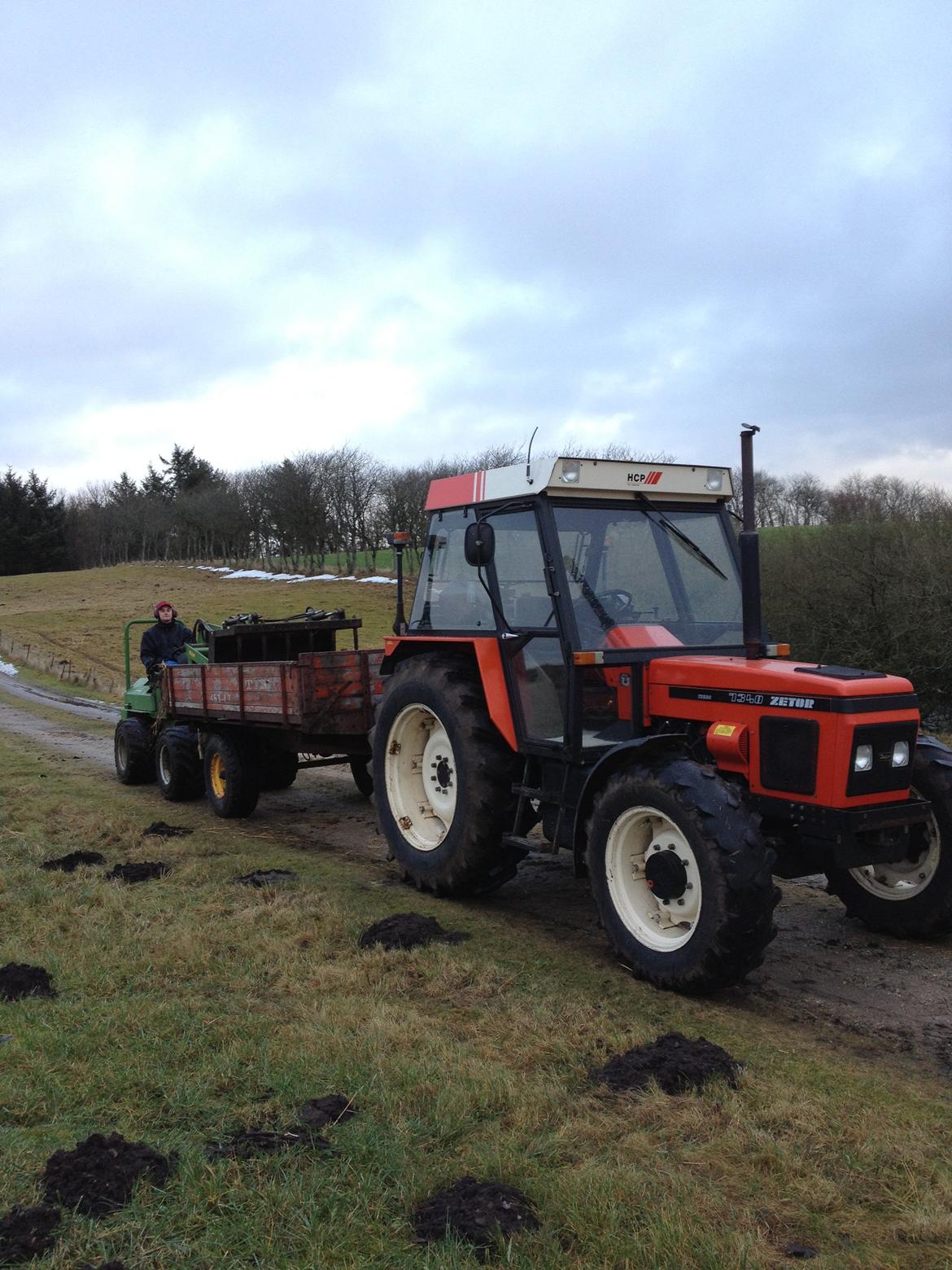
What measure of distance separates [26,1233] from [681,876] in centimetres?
287

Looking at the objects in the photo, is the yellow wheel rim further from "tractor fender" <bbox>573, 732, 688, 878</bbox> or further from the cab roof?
"tractor fender" <bbox>573, 732, 688, 878</bbox>

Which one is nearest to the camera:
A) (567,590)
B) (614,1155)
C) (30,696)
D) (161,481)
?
(614,1155)

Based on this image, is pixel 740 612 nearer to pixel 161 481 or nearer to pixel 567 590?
pixel 567 590

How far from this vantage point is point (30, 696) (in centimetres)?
2214

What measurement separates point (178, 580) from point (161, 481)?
142 ft

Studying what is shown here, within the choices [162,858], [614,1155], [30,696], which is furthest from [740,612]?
[30,696]

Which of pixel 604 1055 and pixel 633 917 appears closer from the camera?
pixel 604 1055

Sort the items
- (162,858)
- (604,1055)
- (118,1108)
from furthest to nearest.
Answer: (162,858) < (604,1055) < (118,1108)

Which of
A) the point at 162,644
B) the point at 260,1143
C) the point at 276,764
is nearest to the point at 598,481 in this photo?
the point at 260,1143

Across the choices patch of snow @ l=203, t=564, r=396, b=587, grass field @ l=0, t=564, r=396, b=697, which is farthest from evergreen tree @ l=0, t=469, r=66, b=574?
patch of snow @ l=203, t=564, r=396, b=587

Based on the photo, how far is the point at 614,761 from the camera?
5031 mm

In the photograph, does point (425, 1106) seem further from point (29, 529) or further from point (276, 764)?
point (29, 529)

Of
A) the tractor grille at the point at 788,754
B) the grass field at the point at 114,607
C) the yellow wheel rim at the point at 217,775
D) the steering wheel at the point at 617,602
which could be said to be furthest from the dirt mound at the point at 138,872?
the grass field at the point at 114,607

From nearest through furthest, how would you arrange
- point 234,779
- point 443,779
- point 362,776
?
point 443,779 → point 234,779 → point 362,776
